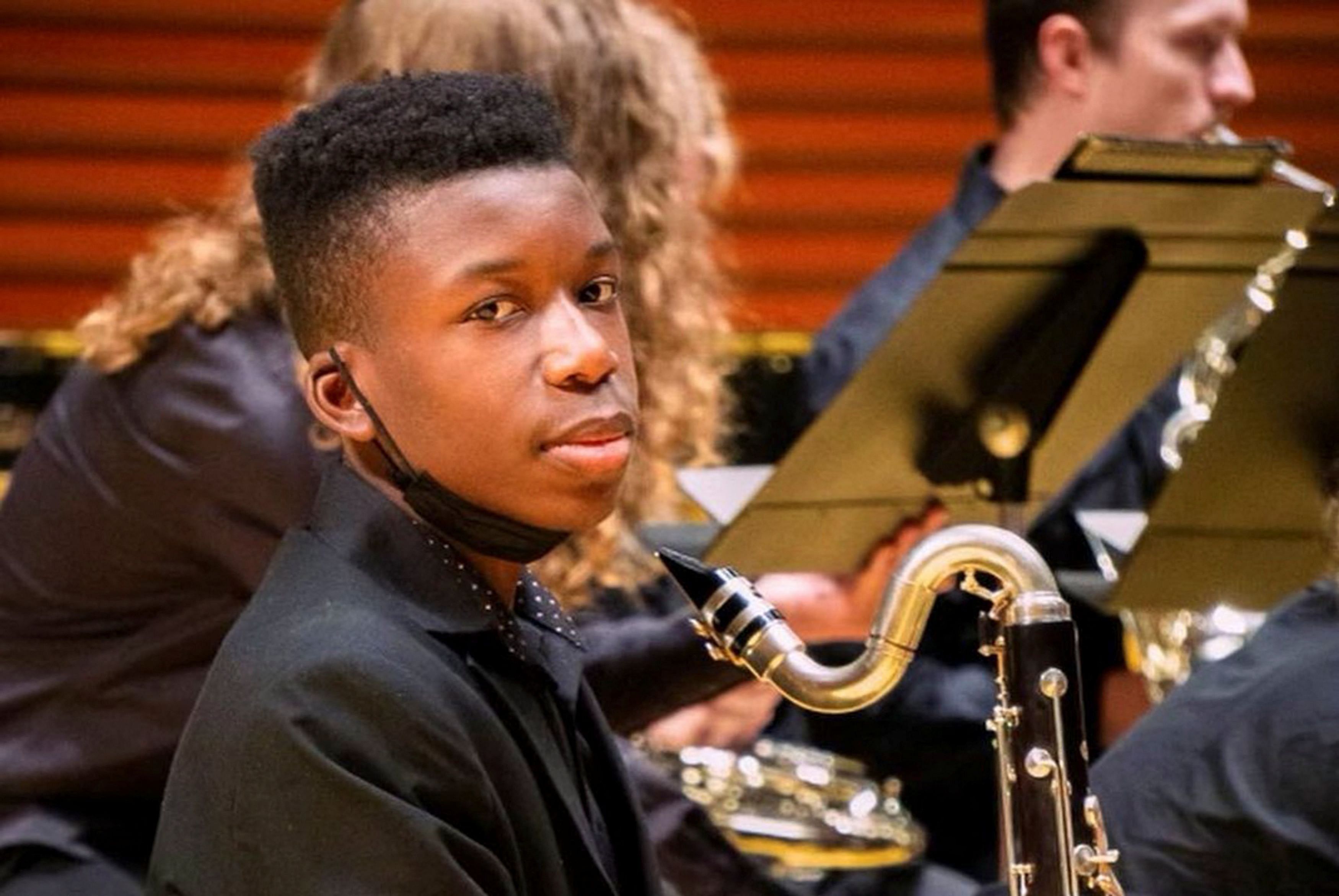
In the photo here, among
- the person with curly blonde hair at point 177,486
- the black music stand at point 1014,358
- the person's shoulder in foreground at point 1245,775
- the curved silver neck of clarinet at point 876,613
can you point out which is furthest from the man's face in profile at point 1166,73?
the curved silver neck of clarinet at point 876,613

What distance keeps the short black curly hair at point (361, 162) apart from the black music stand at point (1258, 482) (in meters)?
1.18

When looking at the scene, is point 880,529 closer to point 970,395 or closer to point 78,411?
point 970,395

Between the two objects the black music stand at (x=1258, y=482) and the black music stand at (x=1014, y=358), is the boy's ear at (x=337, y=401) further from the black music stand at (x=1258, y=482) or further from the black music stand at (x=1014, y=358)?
the black music stand at (x=1258, y=482)

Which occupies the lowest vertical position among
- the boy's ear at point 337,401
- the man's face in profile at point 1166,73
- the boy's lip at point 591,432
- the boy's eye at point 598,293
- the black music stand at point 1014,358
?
the boy's lip at point 591,432

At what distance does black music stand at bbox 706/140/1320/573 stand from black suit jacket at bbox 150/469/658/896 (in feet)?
3.54

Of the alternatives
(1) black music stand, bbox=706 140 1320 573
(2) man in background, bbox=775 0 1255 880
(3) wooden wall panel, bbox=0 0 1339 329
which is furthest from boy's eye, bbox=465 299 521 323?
(3) wooden wall panel, bbox=0 0 1339 329

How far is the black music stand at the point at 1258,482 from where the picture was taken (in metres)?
2.87

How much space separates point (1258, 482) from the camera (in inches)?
117

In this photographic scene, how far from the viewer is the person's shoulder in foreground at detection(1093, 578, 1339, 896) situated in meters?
2.31

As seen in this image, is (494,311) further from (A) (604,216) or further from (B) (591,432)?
(A) (604,216)

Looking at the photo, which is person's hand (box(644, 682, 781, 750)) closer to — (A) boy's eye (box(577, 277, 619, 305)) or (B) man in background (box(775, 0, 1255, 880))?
(B) man in background (box(775, 0, 1255, 880))

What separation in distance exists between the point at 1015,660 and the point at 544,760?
380 mm

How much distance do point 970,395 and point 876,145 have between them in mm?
3341

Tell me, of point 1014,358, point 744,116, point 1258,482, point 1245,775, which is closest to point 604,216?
point 1014,358
